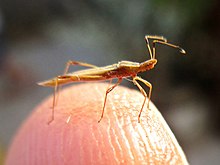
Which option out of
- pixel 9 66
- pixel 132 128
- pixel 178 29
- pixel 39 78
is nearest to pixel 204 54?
pixel 178 29

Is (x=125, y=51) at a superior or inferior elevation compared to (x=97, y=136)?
superior

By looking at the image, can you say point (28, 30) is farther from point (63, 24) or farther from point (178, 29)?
point (178, 29)

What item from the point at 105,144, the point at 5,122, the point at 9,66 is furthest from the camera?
the point at 9,66

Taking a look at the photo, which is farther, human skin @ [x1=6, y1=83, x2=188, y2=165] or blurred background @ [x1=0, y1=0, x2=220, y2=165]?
blurred background @ [x1=0, y1=0, x2=220, y2=165]

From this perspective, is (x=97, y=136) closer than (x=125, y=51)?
Yes
